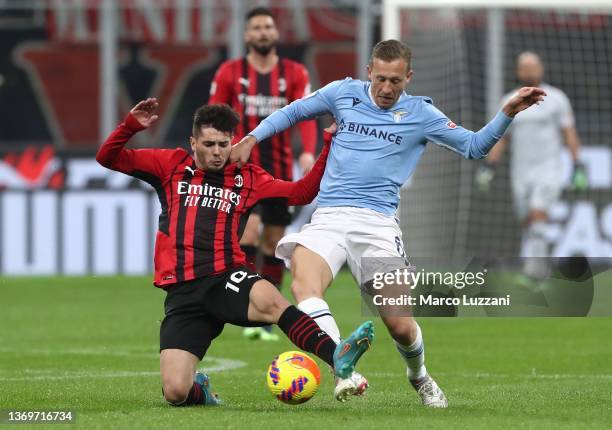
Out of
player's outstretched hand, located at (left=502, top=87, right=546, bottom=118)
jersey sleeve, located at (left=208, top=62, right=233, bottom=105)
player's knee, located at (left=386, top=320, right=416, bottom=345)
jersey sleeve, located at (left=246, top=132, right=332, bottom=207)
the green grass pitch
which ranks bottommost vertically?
the green grass pitch

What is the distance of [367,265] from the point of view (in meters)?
7.15

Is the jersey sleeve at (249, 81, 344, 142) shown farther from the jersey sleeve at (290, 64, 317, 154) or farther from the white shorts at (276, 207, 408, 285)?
the jersey sleeve at (290, 64, 317, 154)

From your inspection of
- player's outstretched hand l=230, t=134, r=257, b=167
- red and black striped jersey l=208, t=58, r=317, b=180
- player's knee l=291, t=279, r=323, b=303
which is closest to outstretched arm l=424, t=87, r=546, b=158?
player's outstretched hand l=230, t=134, r=257, b=167

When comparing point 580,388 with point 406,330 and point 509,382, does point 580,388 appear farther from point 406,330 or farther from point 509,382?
point 406,330

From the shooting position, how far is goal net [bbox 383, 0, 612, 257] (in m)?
16.0

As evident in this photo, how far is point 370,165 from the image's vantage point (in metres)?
7.31

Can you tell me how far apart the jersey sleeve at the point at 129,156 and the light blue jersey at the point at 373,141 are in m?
0.50

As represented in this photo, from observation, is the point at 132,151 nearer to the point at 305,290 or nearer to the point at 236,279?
the point at 236,279

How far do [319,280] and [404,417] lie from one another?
0.86 meters

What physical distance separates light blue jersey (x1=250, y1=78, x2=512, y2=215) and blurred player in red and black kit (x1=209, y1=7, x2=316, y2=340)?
→ 321 cm

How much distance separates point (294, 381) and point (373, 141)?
1.39 m

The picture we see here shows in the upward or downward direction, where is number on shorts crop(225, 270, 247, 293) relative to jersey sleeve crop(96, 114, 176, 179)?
downward

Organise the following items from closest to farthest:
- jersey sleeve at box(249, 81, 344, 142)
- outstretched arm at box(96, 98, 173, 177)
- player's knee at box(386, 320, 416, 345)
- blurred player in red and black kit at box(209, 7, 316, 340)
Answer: player's knee at box(386, 320, 416, 345)
outstretched arm at box(96, 98, 173, 177)
jersey sleeve at box(249, 81, 344, 142)
blurred player in red and black kit at box(209, 7, 316, 340)

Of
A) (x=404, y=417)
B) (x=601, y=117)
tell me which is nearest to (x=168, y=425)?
(x=404, y=417)
